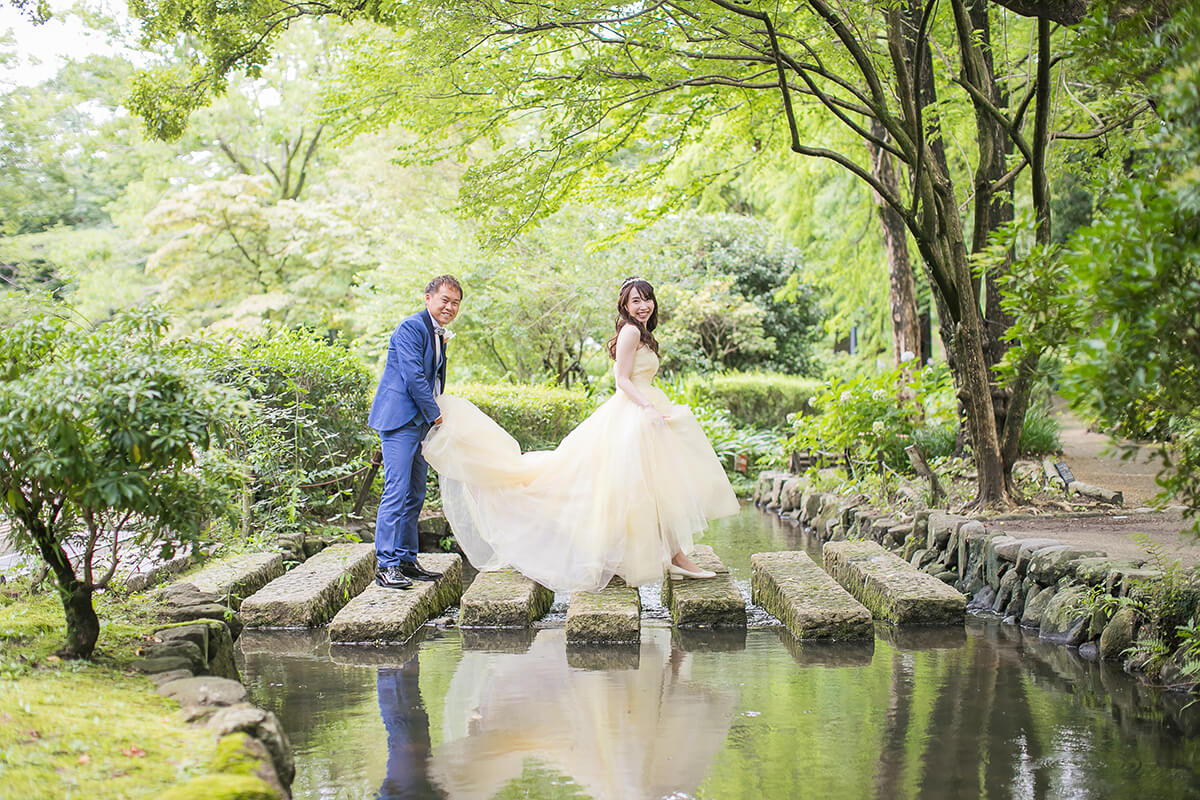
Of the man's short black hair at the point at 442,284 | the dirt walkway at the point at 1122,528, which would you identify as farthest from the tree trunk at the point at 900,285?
the man's short black hair at the point at 442,284

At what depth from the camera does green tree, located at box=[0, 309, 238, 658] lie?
3.63 meters

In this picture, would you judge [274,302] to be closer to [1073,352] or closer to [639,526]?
[639,526]

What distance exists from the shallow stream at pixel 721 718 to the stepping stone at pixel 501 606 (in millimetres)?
173

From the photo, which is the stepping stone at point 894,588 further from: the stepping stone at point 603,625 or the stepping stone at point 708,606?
the stepping stone at point 603,625

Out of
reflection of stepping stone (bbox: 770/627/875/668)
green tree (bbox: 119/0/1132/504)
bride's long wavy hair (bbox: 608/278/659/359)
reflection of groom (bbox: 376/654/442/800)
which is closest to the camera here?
reflection of groom (bbox: 376/654/442/800)

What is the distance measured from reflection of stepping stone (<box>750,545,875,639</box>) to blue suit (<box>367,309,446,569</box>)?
254cm

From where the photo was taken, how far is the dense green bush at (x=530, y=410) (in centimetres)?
1136

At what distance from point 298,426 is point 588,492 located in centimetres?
356

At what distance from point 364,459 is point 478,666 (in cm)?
459

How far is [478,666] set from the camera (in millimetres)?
5352

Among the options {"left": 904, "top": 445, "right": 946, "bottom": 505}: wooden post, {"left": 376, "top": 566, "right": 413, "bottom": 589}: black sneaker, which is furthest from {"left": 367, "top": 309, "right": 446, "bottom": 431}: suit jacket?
{"left": 904, "top": 445, "right": 946, "bottom": 505}: wooden post

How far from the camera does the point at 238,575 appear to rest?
6.82 meters

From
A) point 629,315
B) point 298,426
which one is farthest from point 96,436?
point 298,426

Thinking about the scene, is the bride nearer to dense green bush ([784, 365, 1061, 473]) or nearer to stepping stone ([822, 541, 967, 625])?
stepping stone ([822, 541, 967, 625])
